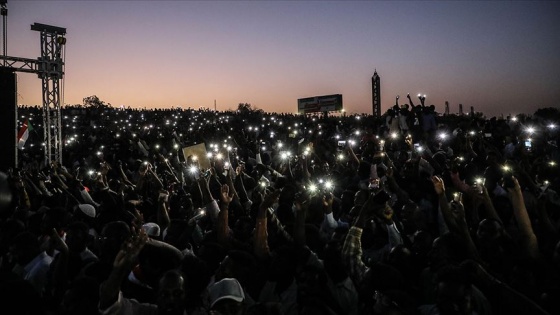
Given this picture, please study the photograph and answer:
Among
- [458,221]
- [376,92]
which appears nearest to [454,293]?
[458,221]

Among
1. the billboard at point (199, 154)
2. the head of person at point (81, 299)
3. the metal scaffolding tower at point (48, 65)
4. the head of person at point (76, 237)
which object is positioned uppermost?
the metal scaffolding tower at point (48, 65)

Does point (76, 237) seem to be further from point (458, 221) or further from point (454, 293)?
point (458, 221)

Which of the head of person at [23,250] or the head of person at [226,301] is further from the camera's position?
the head of person at [23,250]

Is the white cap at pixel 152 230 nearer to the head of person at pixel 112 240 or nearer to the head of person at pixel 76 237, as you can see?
the head of person at pixel 112 240

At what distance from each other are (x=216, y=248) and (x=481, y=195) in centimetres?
293

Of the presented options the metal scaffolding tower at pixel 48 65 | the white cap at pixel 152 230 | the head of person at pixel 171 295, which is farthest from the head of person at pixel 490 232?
the metal scaffolding tower at pixel 48 65

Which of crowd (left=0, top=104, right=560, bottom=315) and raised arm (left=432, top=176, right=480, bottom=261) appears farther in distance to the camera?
raised arm (left=432, top=176, right=480, bottom=261)

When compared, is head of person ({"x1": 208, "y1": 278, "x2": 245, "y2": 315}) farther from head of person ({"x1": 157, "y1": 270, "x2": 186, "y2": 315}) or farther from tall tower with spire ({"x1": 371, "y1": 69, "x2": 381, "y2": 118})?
tall tower with spire ({"x1": 371, "y1": 69, "x2": 381, "y2": 118})

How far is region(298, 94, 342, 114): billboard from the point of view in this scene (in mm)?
55938

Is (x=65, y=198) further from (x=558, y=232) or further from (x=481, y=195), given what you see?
(x=558, y=232)

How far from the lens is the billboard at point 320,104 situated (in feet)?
184

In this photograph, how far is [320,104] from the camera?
57812 mm

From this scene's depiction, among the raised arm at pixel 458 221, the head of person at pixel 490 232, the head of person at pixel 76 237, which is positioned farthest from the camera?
the head of person at pixel 76 237

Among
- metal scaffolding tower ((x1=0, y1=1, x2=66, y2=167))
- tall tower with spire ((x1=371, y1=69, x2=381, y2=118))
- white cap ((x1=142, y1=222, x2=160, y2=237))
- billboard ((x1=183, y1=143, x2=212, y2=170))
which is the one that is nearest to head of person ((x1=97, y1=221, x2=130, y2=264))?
white cap ((x1=142, y1=222, x2=160, y2=237))
